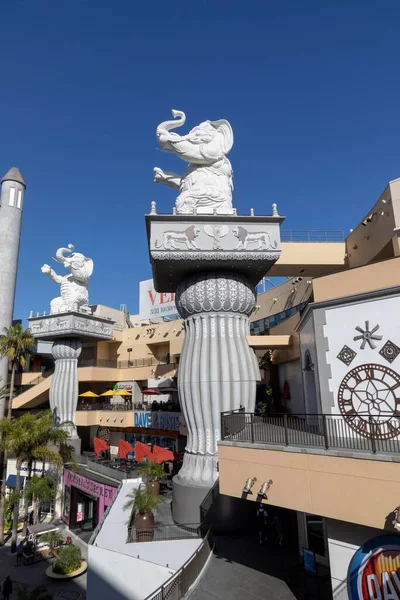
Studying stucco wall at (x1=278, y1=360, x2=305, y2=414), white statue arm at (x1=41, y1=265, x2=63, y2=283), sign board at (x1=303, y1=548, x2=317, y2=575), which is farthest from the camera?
white statue arm at (x1=41, y1=265, x2=63, y2=283)

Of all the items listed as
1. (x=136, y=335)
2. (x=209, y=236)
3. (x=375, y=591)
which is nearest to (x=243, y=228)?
(x=209, y=236)

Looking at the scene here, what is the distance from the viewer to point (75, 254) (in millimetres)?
31578

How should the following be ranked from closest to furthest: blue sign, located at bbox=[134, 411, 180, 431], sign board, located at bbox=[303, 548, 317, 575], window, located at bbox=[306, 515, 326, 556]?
sign board, located at bbox=[303, 548, 317, 575]
window, located at bbox=[306, 515, 326, 556]
blue sign, located at bbox=[134, 411, 180, 431]

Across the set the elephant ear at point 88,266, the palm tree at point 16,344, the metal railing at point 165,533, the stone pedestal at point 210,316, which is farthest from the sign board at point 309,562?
the elephant ear at point 88,266

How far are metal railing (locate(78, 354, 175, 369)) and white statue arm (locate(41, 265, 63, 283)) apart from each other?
9.05m

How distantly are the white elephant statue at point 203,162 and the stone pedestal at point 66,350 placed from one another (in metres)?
→ 16.6

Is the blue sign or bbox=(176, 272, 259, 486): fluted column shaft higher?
bbox=(176, 272, 259, 486): fluted column shaft

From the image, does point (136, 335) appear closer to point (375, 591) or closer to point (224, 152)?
point (224, 152)

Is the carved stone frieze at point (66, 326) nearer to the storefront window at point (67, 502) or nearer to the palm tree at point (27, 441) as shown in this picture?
the palm tree at point (27, 441)

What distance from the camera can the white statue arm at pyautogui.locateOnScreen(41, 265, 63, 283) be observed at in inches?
1234

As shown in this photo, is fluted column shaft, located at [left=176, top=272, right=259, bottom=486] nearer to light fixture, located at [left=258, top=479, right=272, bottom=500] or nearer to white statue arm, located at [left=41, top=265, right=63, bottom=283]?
light fixture, located at [left=258, top=479, right=272, bottom=500]

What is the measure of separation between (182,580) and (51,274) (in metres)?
27.0

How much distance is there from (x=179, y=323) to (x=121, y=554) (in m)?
22.9

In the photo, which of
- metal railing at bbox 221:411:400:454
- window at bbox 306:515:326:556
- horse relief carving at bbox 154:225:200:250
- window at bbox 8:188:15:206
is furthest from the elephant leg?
window at bbox 306:515:326:556
